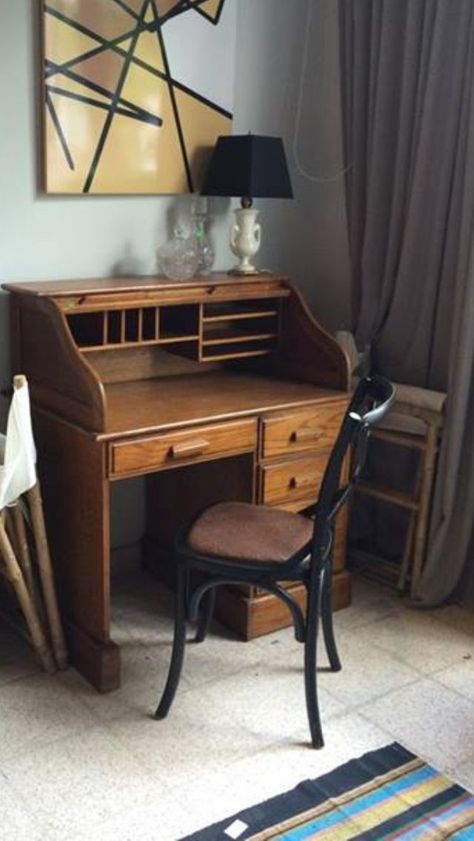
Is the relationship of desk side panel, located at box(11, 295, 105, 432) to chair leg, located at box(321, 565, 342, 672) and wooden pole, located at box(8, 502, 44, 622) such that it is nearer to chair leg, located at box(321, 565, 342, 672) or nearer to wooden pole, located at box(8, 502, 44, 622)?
wooden pole, located at box(8, 502, 44, 622)

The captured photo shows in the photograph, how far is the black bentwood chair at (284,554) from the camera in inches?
83.8

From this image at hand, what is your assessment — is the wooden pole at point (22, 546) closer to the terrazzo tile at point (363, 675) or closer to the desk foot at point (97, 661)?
the desk foot at point (97, 661)

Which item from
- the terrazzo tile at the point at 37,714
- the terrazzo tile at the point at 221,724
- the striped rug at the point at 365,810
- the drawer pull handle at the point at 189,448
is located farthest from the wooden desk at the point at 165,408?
the striped rug at the point at 365,810

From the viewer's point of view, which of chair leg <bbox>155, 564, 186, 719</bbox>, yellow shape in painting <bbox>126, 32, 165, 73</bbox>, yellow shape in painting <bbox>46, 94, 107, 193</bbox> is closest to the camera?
chair leg <bbox>155, 564, 186, 719</bbox>

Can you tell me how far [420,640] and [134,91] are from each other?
74.6 inches

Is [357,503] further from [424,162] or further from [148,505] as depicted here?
[424,162]

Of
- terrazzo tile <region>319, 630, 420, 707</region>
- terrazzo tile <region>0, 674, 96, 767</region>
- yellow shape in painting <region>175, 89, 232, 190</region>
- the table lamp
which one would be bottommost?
terrazzo tile <region>0, 674, 96, 767</region>

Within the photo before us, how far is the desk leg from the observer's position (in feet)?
7.60

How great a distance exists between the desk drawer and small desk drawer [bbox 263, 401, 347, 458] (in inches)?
2.4

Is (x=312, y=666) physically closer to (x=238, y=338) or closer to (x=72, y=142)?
(x=238, y=338)

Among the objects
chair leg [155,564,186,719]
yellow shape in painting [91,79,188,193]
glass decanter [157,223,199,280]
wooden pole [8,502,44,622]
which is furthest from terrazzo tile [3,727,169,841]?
yellow shape in painting [91,79,188,193]

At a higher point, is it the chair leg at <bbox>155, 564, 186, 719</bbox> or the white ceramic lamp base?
the white ceramic lamp base

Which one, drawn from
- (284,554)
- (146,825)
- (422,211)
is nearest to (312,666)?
(284,554)

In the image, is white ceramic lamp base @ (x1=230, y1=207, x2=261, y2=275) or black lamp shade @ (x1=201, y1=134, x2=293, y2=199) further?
white ceramic lamp base @ (x1=230, y1=207, x2=261, y2=275)
